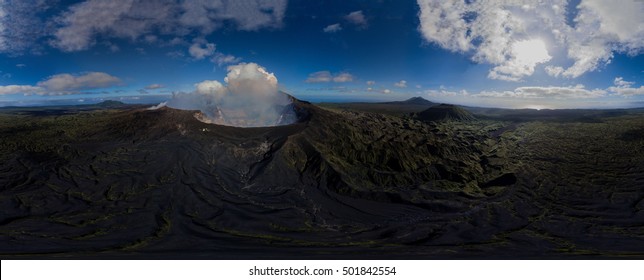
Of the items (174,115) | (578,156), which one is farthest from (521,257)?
(578,156)

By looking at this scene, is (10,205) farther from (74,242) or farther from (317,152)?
(317,152)

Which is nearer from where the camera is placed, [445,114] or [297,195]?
[297,195]

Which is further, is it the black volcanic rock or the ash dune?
the black volcanic rock

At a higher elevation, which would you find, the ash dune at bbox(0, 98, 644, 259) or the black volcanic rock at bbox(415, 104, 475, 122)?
the black volcanic rock at bbox(415, 104, 475, 122)

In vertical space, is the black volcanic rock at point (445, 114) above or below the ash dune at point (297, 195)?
above

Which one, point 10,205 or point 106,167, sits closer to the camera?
point 10,205
